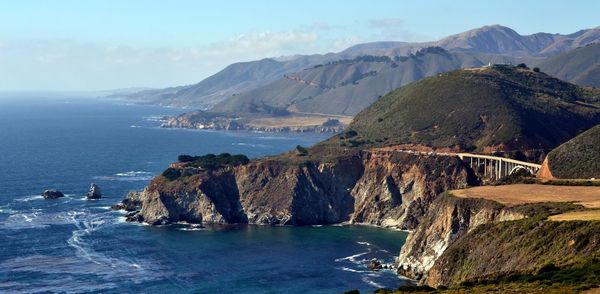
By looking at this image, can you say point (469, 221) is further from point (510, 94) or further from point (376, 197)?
point (510, 94)

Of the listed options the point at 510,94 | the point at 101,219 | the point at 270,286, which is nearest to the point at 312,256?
the point at 270,286

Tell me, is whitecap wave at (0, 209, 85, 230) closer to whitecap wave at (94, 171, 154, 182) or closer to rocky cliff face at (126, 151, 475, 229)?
rocky cliff face at (126, 151, 475, 229)

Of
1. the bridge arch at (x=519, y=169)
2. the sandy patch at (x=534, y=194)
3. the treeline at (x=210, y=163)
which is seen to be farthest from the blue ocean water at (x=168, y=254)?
the bridge arch at (x=519, y=169)

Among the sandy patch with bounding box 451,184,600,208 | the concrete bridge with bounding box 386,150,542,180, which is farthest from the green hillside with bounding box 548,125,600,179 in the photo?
the concrete bridge with bounding box 386,150,542,180

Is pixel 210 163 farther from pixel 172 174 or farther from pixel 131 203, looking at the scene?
pixel 131 203

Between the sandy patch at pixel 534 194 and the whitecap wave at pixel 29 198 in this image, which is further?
the whitecap wave at pixel 29 198

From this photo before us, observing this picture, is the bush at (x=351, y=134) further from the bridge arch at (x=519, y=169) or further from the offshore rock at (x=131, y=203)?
the offshore rock at (x=131, y=203)
